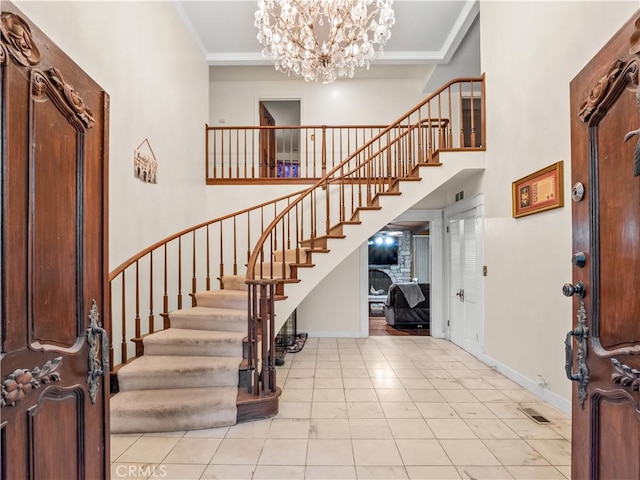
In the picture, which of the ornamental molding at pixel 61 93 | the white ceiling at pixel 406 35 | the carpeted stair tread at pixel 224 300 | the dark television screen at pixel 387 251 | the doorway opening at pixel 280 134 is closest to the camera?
the ornamental molding at pixel 61 93

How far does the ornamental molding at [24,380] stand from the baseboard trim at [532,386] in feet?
11.4

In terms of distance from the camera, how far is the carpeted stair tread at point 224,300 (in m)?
3.77

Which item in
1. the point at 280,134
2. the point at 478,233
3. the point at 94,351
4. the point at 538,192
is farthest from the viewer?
the point at 280,134

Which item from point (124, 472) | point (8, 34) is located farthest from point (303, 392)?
point (8, 34)

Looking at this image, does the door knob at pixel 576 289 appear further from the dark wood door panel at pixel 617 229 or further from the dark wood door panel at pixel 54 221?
the dark wood door panel at pixel 54 221

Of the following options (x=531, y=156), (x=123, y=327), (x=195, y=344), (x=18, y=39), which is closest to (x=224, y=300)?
(x=195, y=344)

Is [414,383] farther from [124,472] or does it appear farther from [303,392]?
[124,472]

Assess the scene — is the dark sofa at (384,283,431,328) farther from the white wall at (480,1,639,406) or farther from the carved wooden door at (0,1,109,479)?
the carved wooden door at (0,1,109,479)

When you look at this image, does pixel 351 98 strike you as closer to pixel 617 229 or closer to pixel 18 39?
pixel 617 229

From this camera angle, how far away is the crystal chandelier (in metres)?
3.53

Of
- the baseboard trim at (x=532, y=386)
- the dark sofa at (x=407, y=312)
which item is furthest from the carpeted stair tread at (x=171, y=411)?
the dark sofa at (x=407, y=312)

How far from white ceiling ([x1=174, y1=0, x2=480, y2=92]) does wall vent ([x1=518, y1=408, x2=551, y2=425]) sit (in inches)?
197

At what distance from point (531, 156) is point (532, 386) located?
2.23 meters

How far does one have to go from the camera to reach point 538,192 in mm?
3156
